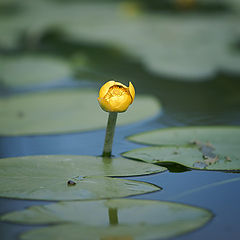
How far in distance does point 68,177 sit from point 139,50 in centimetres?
176

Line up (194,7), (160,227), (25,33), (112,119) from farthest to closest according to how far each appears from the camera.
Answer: (194,7) < (25,33) < (112,119) < (160,227)

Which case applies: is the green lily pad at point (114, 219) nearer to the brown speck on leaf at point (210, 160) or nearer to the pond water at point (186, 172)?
the pond water at point (186, 172)

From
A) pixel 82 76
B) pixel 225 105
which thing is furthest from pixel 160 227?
pixel 82 76

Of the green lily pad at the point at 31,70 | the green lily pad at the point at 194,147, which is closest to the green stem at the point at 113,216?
the green lily pad at the point at 194,147

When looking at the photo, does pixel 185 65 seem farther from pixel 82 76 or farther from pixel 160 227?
pixel 160 227

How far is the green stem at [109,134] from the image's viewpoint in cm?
143

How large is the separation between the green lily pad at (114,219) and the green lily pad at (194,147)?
0.29m

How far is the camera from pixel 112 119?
4.70ft

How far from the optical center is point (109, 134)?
1.45 metres

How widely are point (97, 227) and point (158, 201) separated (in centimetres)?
18

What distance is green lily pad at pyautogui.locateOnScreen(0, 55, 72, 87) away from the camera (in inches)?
95.8

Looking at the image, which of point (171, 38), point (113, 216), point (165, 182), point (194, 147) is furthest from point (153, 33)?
point (113, 216)

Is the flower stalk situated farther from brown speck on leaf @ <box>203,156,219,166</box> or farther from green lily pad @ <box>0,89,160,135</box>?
green lily pad @ <box>0,89,160,135</box>

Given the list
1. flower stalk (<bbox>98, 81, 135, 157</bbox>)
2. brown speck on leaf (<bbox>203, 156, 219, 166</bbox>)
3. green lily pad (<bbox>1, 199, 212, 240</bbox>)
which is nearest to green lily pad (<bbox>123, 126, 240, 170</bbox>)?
brown speck on leaf (<bbox>203, 156, 219, 166</bbox>)
